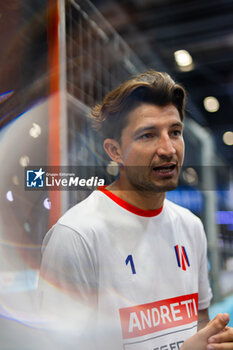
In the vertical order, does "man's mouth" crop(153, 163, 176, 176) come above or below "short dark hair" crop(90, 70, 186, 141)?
below

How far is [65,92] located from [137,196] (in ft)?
1.00

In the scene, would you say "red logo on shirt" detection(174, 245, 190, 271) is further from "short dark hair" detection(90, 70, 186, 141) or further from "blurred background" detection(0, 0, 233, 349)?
"short dark hair" detection(90, 70, 186, 141)

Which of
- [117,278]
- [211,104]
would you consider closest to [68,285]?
[117,278]

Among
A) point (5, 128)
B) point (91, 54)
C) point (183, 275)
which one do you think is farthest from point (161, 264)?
point (91, 54)

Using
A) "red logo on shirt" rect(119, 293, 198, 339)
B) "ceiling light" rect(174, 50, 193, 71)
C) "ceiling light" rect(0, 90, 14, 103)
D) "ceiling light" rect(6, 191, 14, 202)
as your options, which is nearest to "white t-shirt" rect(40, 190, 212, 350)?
"red logo on shirt" rect(119, 293, 198, 339)

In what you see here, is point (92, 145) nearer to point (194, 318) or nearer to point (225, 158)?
point (194, 318)

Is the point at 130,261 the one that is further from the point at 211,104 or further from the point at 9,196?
the point at 211,104

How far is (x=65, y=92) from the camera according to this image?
2.40ft

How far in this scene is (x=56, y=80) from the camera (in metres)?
0.73

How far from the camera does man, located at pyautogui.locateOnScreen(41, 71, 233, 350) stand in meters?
0.53

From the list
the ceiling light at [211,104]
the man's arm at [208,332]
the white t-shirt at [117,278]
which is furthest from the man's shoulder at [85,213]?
the ceiling light at [211,104]

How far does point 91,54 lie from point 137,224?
541mm

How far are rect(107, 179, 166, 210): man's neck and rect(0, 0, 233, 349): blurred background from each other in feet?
0.10

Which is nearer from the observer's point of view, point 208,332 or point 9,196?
point 208,332
